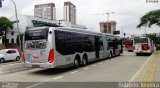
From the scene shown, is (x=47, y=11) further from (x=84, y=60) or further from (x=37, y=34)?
(x=37, y=34)

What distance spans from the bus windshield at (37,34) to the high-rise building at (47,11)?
6872 centimetres

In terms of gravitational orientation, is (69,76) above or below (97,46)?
below

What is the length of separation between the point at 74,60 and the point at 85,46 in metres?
2.91

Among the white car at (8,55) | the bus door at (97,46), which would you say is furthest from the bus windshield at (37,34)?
the white car at (8,55)

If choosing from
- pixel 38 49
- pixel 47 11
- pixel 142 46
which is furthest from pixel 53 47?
pixel 47 11

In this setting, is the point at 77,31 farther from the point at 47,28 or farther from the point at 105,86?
the point at 105,86

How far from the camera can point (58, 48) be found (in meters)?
16.7

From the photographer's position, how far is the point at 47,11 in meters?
90.2

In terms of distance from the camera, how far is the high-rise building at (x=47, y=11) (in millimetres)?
86188

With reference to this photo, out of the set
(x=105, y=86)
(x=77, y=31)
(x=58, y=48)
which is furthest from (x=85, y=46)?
(x=105, y=86)

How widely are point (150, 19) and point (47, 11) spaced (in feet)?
137

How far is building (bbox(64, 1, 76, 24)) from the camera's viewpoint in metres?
83.4

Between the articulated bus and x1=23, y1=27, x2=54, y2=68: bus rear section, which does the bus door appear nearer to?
the articulated bus

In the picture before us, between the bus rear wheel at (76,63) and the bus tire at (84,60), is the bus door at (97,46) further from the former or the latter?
the bus rear wheel at (76,63)
